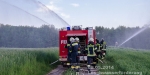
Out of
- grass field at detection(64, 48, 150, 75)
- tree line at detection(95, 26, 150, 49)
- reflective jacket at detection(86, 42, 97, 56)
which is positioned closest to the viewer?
grass field at detection(64, 48, 150, 75)

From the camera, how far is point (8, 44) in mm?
48406

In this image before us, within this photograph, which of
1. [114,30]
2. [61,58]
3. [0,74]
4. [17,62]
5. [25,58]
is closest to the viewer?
[0,74]

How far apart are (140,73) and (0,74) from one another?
5420mm

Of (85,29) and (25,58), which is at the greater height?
(85,29)

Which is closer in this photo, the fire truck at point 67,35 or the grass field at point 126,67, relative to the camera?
the grass field at point 126,67

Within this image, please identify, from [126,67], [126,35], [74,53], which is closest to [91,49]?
[74,53]

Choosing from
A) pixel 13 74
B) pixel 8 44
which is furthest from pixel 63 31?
pixel 8 44

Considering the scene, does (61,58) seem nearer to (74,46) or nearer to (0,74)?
(74,46)

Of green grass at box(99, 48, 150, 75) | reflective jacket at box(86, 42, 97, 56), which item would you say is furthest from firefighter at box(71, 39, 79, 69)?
green grass at box(99, 48, 150, 75)

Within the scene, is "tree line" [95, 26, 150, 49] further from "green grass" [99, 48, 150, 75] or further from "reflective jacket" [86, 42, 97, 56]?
"reflective jacket" [86, 42, 97, 56]

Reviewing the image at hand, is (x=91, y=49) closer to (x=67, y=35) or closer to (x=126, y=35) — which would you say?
(x=67, y=35)

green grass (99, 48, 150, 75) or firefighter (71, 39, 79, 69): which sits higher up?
firefighter (71, 39, 79, 69)

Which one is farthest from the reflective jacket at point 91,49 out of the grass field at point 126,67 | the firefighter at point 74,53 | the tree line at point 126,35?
the tree line at point 126,35

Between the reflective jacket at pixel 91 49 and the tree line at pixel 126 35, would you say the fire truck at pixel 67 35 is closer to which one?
the reflective jacket at pixel 91 49
